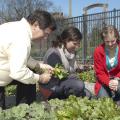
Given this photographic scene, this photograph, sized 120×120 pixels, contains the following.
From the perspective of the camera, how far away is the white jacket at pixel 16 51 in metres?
4.51

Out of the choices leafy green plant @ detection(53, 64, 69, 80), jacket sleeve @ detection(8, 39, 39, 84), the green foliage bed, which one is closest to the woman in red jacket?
leafy green plant @ detection(53, 64, 69, 80)

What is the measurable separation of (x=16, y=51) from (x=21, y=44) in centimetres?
9

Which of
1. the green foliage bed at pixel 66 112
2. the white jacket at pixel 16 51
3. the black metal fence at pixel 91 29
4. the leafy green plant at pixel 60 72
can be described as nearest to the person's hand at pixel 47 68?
the leafy green plant at pixel 60 72

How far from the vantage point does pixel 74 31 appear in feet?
19.3

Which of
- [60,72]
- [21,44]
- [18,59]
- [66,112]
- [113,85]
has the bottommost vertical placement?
[113,85]

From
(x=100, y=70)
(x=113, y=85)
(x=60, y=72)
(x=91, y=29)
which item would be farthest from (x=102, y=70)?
(x=91, y=29)

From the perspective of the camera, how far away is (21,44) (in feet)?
14.9

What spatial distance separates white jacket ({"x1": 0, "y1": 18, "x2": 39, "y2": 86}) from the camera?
14.8ft

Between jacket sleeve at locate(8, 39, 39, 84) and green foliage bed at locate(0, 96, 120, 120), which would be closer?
green foliage bed at locate(0, 96, 120, 120)

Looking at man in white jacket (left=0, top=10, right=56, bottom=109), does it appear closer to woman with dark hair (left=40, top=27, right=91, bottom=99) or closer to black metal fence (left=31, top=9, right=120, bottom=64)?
woman with dark hair (left=40, top=27, right=91, bottom=99)

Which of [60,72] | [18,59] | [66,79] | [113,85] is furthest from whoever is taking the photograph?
[66,79]

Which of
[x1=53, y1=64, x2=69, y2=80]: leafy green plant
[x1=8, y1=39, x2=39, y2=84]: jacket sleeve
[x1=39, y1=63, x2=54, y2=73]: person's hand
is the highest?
[x1=8, y1=39, x2=39, y2=84]: jacket sleeve

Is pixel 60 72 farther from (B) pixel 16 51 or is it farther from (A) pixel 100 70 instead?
(B) pixel 16 51

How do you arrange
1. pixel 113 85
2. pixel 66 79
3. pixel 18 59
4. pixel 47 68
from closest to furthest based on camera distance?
pixel 18 59, pixel 47 68, pixel 113 85, pixel 66 79
